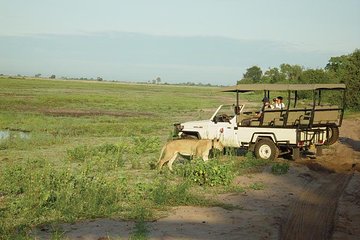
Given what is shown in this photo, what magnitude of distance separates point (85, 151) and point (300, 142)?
6710 millimetres

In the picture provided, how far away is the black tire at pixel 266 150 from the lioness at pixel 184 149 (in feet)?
7.16

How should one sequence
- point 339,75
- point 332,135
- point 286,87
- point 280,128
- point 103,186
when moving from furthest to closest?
point 339,75, point 332,135, point 280,128, point 286,87, point 103,186

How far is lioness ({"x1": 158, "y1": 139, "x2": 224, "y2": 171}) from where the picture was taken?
40.1 feet

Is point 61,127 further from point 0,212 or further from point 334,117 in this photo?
point 0,212

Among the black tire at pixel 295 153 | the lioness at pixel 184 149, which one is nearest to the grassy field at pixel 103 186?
the lioness at pixel 184 149

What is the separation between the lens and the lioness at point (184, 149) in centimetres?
1222

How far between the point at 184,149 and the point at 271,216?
13.9 ft

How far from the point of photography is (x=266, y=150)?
564 inches

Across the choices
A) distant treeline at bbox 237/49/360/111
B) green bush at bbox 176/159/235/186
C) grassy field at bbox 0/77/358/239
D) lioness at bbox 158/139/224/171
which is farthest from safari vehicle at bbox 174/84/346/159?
distant treeline at bbox 237/49/360/111

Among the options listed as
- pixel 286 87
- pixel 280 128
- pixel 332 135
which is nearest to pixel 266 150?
pixel 280 128

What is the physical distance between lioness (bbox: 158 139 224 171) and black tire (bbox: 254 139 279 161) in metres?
2.18

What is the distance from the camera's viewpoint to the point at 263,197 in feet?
33.2

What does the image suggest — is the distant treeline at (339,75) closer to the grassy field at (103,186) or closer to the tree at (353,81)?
the tree at (353,81)

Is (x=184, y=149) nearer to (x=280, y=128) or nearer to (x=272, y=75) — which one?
(x=280, y=128)
